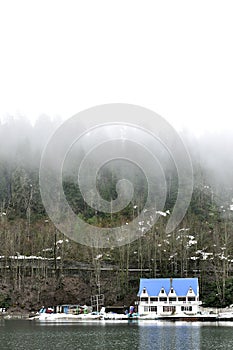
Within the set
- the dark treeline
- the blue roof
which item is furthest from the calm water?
the dark treeline

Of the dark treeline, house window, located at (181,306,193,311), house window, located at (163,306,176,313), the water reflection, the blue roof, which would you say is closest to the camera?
the water reflection

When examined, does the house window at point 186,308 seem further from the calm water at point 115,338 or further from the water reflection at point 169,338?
the water reflection at point 169,338

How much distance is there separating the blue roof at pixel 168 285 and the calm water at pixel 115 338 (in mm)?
12832

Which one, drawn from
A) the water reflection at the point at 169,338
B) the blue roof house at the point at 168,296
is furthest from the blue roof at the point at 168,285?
the water reflection at the point at 169,338

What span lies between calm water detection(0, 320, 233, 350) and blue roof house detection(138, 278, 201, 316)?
12583 millimetres

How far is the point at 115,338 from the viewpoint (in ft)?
102

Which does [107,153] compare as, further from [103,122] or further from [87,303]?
[87,303]

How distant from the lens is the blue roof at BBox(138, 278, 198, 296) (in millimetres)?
51781

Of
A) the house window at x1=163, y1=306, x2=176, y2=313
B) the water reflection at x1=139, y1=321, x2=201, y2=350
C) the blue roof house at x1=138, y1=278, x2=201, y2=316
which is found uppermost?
the blue roof house at x1=138, y1=278, x2=201, y2=316

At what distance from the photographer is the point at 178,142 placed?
303ft

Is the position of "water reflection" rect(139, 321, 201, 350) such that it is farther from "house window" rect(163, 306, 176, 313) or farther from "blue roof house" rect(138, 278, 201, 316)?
"house window" rect(163, 306, 176, 313)

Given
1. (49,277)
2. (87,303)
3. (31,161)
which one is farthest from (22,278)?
(31,161)

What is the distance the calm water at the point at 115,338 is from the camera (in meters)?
27.4

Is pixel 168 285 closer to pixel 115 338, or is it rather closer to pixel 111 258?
pixel 111 258
